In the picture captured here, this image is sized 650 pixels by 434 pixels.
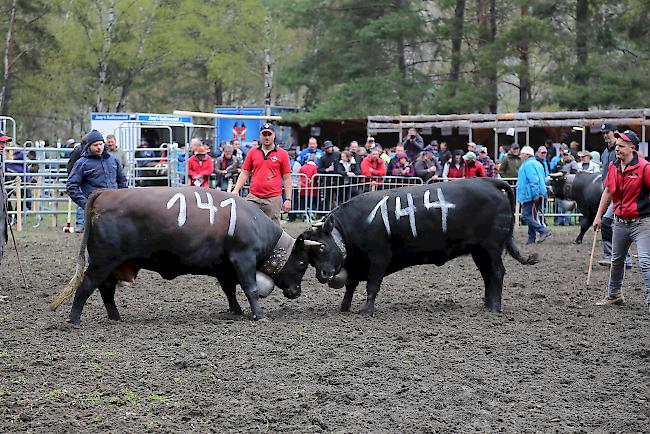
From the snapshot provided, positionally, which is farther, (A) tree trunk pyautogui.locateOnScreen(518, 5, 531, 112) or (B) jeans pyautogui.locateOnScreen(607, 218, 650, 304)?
(A) tree trunk pyautogui.locateOnScreen(518, 5, 531, 112)

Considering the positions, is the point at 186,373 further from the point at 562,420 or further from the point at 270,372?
the point at 562,420

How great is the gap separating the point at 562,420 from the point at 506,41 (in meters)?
26.2

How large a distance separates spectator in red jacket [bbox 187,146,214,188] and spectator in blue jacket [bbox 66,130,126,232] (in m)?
7.29

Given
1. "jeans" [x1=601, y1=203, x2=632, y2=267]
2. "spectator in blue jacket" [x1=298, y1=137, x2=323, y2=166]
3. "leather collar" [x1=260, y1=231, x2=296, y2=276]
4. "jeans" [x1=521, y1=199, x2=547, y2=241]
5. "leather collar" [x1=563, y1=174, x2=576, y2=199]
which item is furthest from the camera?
"spectator in blue jacket" [x1=298, y1=137, x2=323, y2=166]

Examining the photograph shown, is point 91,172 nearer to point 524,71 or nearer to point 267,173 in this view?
point 267,173

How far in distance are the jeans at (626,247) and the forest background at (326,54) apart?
1870 cm

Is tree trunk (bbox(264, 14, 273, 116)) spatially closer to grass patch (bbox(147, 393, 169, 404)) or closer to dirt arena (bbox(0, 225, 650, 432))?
dirt arena (bbox(0, 225, 650, 432))

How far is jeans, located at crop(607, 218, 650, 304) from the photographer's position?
9.76 m

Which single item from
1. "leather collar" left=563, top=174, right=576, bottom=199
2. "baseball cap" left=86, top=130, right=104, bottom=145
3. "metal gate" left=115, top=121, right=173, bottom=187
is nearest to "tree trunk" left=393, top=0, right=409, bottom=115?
"metal gate" left=115, top=121, right=173, bottom=187

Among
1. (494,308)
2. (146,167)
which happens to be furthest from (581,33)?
(494,308)

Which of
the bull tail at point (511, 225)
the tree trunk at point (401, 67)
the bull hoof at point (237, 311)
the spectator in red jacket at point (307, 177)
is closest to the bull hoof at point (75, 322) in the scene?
the bull hoof at point (237, 311)

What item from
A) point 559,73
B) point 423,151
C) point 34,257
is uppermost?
point 559,73

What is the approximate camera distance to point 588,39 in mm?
30469

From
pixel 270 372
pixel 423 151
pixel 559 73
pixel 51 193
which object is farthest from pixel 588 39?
pixel 270 372
